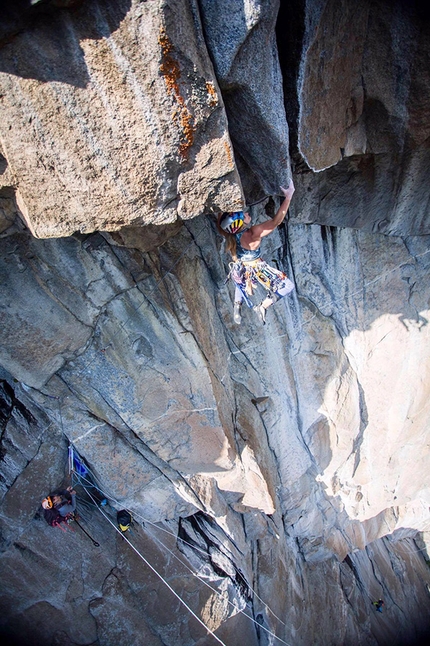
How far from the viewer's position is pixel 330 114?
402 centimetres

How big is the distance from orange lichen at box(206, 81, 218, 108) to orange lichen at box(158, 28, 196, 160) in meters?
0.19

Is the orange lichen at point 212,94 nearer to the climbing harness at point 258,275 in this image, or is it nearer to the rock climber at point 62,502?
the climbing harness at point 258,275

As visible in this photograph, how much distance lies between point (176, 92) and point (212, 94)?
0.93 ft

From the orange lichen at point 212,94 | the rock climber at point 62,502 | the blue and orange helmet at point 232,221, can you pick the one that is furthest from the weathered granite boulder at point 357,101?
the rock climber at point 62,502

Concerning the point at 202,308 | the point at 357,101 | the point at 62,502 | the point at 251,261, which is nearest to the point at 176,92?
the point at 251,261

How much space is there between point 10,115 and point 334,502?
10.6m

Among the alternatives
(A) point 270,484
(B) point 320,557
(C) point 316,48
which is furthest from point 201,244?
(B) point 320,557

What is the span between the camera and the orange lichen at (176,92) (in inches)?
103

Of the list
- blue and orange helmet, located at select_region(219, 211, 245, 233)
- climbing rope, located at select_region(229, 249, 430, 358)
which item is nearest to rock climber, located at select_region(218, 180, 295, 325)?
blue and orange helmet, located at select_region(219, 211, 245, 233)

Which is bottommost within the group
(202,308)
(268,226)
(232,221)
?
(202,308)

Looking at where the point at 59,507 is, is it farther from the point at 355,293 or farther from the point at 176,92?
the point at 355,293

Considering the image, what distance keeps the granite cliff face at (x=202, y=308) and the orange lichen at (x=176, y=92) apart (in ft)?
0.04

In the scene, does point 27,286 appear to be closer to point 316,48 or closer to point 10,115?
point 10,115

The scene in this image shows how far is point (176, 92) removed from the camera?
9.19ft
